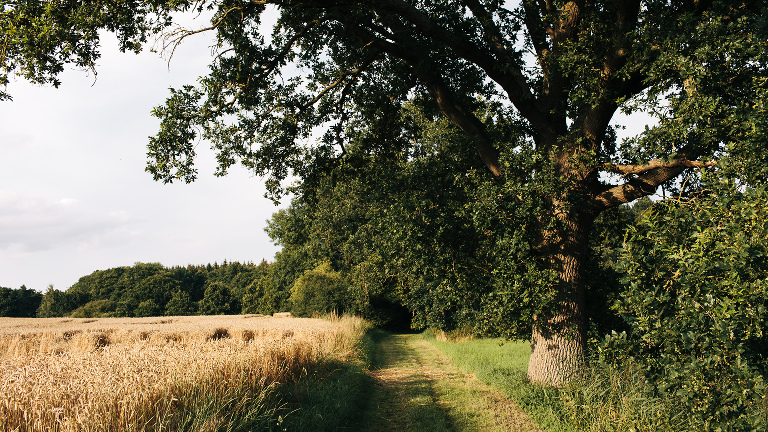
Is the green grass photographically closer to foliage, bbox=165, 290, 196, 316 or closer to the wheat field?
the wheat field

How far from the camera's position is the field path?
7.34 metres

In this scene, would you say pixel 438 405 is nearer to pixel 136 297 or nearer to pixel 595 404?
pixel 595 404

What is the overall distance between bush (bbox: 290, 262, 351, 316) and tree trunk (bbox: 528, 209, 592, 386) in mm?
23478

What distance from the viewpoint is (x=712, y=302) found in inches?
174

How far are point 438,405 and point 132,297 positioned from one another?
88.2m

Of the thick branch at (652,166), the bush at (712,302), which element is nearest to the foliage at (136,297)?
the thick branch at (652,166)

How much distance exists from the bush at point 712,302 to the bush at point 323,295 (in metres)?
27.2

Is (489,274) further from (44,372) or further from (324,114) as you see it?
(44,372)

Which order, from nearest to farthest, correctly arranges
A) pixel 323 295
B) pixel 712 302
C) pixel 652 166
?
pixel 712 302 → pixel 652 166 → pixel 323 295

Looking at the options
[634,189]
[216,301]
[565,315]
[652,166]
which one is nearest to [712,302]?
[652,166]

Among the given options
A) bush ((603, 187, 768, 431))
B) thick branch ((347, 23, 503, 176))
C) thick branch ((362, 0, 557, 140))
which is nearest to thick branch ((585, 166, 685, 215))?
thick branch ((362, 0, 557, 140))

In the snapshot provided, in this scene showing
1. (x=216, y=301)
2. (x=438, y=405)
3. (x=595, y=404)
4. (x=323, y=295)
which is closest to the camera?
(x=595, y=404)

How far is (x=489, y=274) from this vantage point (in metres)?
9.30

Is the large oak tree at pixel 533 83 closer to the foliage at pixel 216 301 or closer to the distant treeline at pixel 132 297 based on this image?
the distant treeline at pixel 132 297
